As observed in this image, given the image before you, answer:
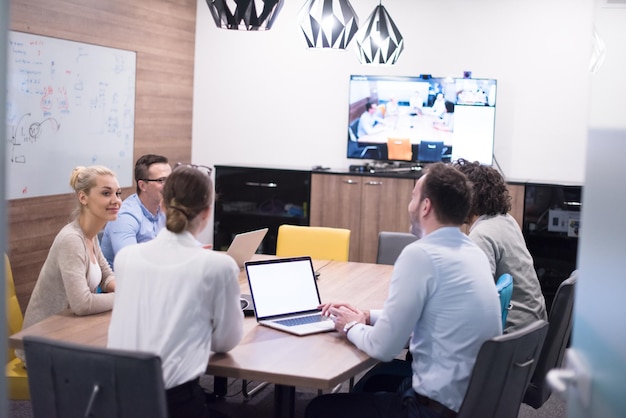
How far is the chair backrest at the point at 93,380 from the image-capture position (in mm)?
2480

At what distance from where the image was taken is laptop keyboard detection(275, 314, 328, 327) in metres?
3.33

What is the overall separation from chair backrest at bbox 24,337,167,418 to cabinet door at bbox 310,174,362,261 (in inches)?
191

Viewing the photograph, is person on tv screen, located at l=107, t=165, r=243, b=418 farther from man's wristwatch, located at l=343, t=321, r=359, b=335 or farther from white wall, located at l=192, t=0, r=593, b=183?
white wall, located at l=192, t=0, r=593, b=183

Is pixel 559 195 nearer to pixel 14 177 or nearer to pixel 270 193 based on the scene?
pixel 270 193

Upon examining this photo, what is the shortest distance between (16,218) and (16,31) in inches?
50.9

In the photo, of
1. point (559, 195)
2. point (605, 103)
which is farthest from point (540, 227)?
point (605, 103)

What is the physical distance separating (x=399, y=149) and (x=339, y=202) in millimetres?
715

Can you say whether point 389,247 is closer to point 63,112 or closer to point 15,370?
point 15,370

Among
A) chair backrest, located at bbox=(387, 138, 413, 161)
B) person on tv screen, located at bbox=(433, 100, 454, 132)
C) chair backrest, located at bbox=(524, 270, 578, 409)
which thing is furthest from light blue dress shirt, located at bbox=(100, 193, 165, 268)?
person on tv screen, located at bbox=(433, 100, 454, 132)

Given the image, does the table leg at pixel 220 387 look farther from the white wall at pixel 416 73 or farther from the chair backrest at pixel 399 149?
the white wall at pixel 416 73

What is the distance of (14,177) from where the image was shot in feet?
18.8

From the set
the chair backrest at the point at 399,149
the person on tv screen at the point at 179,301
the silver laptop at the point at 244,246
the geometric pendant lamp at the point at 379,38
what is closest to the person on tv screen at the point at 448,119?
the chair backrest at the point at 399,149

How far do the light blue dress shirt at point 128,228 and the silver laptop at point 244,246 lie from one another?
0.53 m

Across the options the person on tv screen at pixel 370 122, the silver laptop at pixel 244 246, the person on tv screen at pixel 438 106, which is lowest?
the silver laptop at pixel 244 246
